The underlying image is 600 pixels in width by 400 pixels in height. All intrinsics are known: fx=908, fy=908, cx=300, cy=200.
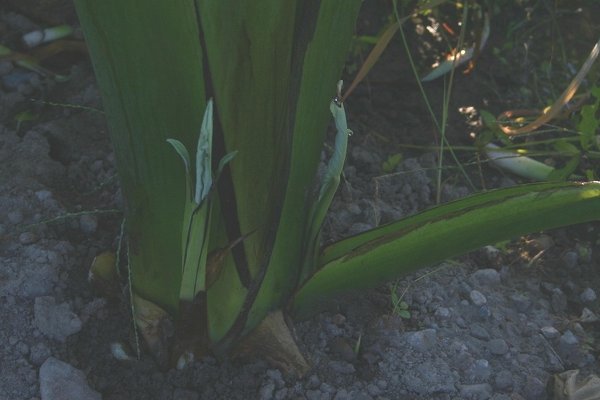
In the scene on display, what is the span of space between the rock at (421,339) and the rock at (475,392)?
2.9 inches

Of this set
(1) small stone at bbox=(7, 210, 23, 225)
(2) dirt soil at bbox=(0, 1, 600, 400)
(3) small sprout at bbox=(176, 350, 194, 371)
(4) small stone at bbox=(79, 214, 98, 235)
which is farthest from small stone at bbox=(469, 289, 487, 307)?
(1) small stone at bbox=(7, 210, 23, 225)

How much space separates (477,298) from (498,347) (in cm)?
9

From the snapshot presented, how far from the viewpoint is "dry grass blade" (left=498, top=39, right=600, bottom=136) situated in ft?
4.59

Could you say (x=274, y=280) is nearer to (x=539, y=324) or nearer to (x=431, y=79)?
(x=539, y=324)

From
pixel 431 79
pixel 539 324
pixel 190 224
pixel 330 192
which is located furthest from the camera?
pixel 431 79

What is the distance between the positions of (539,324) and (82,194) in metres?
0.70

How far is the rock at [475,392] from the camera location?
117 cm

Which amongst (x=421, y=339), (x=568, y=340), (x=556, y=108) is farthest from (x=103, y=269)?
(x=556, y=108)

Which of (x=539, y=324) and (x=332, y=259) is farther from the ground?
(x=332, y=259)

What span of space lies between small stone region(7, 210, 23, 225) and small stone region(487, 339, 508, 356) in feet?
2.20

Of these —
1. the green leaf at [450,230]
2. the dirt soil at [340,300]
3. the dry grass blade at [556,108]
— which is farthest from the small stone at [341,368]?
the dry grass blade at [556,108]

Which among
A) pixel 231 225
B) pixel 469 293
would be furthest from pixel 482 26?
pixel 231 225

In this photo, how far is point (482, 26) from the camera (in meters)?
1.79

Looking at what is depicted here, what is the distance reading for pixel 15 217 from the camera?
4.12 feet
